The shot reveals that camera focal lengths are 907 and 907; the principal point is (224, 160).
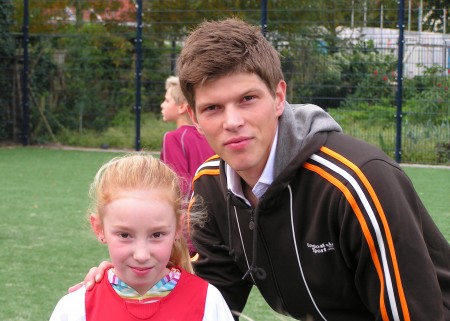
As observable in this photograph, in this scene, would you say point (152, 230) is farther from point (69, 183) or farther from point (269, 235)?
point (69, 183)

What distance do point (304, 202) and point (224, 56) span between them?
0.51 m

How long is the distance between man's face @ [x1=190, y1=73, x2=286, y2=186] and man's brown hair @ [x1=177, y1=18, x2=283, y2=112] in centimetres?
3

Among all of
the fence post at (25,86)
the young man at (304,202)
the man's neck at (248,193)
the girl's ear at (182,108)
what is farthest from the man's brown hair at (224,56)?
the fence post at (25,86)

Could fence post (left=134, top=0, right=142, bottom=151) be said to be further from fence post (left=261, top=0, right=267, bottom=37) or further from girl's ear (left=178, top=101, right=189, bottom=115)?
girl's ear (left=178, top=101, right=189, bottom=115)

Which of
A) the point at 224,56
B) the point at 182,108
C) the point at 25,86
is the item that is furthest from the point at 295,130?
the point at 25,86

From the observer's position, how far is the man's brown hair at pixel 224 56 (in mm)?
2715

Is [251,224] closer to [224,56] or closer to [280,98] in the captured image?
[280,98]

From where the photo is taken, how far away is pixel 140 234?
8.25 feet

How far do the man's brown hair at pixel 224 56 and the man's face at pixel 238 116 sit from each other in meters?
0.03

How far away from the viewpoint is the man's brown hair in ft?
8.91

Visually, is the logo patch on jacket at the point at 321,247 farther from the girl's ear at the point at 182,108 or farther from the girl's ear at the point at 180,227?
the girl's ear at the point at 182,108

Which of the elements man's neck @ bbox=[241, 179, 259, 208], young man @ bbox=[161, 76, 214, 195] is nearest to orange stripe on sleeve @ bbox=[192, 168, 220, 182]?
man's neck @ bbox=[241, 179, 259, 208]

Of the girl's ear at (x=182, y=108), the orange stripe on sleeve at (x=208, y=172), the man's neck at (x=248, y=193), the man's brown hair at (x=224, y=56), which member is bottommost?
the man's neck at (x=248, y=193)

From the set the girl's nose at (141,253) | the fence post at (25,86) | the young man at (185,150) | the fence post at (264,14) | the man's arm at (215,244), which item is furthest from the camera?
the fence post at (25,86)
